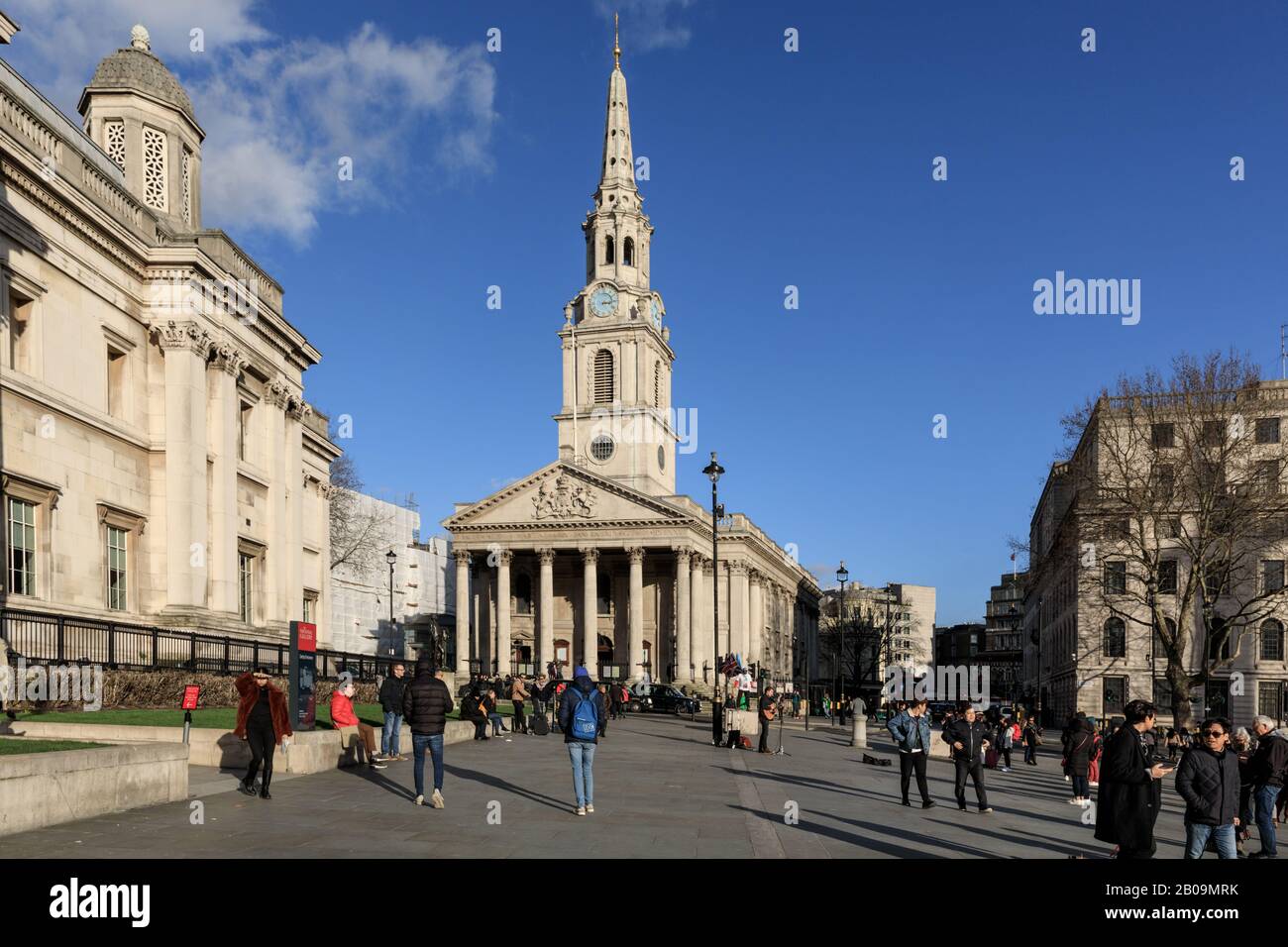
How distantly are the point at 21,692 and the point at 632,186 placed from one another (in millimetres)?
84837

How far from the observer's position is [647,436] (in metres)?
93.3

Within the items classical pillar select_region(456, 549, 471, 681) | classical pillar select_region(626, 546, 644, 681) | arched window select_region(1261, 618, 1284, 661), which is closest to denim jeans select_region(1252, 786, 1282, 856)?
arched window select_region(1261, 618, 1284, 661)

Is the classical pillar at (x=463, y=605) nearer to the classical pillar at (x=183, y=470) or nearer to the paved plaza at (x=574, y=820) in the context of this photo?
the classical pillar at (x=183, y=470)

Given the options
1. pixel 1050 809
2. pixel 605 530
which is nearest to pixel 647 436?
pixel 605 530

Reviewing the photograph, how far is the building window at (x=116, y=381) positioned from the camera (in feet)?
87.8

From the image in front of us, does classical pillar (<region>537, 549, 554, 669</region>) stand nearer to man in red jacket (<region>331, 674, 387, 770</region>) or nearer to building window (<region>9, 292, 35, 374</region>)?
building window (<region>9, 292, 35, 374</region>)

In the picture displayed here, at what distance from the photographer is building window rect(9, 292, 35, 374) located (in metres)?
23.3

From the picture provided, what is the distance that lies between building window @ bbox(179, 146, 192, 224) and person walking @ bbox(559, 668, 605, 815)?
23.2m

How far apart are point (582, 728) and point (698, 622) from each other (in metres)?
70.2

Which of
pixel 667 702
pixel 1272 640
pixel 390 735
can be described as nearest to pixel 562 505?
pixel 667 702

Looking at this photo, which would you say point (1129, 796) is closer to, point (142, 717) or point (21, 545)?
point (142, 717)

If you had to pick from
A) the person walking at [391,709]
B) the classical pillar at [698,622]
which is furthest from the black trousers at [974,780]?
the classical pillar at [698,622]
